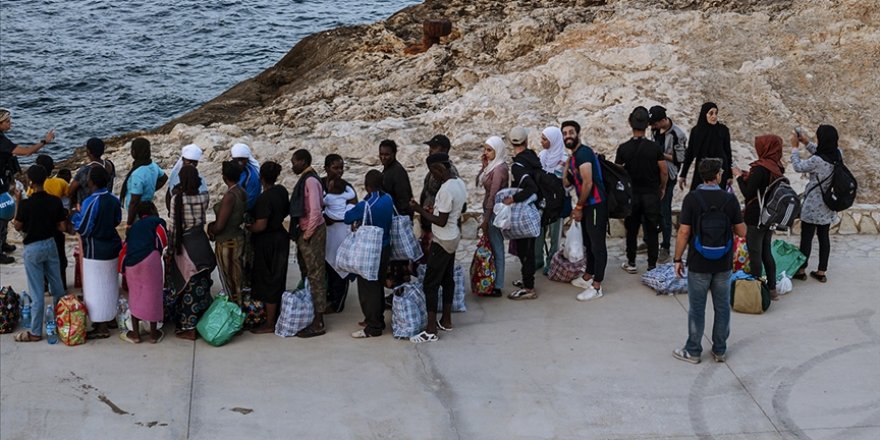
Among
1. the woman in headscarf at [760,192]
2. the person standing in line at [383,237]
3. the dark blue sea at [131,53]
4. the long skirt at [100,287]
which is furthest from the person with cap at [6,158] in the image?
the dark blue sea at [131,53]

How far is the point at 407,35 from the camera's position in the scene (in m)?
18.3

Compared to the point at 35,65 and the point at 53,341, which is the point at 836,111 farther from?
the point at 35,65

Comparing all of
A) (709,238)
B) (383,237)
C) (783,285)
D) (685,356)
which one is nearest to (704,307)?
(685,356)

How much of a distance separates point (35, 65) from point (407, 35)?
43.3ft

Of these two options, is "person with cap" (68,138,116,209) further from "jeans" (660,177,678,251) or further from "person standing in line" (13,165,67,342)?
"jeans" (660,177,678,251)

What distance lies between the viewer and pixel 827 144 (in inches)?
352

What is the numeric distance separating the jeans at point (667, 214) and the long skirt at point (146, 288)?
15.4 ft

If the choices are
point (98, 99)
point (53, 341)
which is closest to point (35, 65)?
point (98, 99)

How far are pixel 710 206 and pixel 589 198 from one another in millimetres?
1658

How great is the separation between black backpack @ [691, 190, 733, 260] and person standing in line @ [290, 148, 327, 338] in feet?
9.74

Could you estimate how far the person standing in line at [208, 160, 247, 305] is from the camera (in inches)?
→ 319

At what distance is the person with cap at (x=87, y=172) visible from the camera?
8969 mm

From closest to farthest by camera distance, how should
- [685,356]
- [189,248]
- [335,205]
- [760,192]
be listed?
[685,356] < [189,248] < [335,205] < [760,192]

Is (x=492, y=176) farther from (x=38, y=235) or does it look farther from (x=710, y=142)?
(x=38, y=235)
